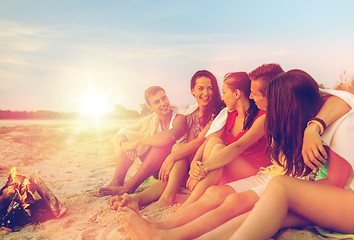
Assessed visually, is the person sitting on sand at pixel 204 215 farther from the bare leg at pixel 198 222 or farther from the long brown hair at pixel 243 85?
the long brown hair at pixel 243 85

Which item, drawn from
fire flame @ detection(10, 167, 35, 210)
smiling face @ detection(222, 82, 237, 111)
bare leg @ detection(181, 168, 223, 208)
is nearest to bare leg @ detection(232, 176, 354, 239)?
bare leg @ detection(181, 168, 223, 208)

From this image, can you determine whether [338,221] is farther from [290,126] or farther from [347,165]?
[290,126]

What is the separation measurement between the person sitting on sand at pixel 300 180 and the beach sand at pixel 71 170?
330 mm

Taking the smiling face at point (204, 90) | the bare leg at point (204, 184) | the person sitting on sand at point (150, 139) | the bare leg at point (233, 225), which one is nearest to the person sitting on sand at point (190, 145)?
the smiling face at point (204, 90)

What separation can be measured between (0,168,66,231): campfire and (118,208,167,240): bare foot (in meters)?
1.93

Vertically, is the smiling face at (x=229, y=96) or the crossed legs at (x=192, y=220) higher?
the smiling face at (x=229, y=96)

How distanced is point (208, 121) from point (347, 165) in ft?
7.56

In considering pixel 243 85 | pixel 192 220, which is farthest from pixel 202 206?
pixel 243 85

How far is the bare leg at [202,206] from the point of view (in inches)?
116

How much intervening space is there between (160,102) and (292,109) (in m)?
2.67

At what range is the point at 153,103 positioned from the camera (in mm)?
4996

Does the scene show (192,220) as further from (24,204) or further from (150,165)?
Answer: (24,204)

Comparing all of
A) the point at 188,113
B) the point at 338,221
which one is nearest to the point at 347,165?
the point at 338,221

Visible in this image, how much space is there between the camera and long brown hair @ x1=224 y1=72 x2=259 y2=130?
3.83 metres
